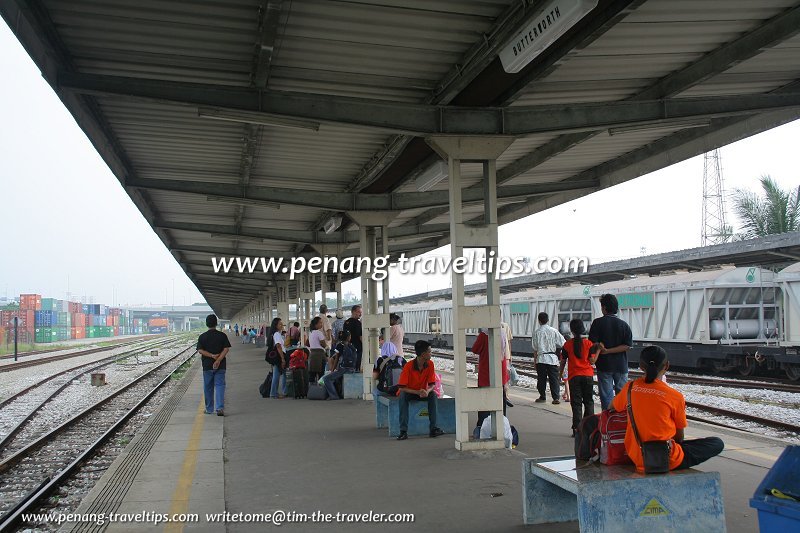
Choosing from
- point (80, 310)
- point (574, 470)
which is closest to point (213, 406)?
point (574, 470)

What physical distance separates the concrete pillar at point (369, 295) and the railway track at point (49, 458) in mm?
4867

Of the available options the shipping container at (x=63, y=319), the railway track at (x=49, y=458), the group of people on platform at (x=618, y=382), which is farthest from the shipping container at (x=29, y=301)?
the group of people on platform at (x=618, y=382)

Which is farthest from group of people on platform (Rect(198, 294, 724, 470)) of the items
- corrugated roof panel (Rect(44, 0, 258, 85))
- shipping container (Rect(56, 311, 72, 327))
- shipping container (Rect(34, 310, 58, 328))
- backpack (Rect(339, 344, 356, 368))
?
shipping container (Rect(56, 311, 72, 327))

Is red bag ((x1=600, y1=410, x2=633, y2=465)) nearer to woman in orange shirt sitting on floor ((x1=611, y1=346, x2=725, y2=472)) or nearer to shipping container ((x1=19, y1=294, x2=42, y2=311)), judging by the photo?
woman in orange shirt sitting on floor ((x1=611, y1=346, x2=725, y2=472))

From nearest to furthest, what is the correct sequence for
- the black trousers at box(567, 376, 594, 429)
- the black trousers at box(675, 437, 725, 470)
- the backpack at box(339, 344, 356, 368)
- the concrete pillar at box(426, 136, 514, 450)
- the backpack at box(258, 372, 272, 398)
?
the black trousers at box(675, 437, 725, 470), the concrete pillar at box(426, 136, 514, 450), the black trousers at box(567, 376, 594, 429), the backpack at box(339, 344, 356, 368), the backpack at box(258, 372, 272, 398)

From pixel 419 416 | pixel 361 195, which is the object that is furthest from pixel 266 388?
pixel 419 416

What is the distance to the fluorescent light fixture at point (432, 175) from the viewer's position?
11220 mm

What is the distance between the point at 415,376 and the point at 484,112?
3.50 metres

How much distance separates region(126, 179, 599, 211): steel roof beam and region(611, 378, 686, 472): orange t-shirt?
9304 mm

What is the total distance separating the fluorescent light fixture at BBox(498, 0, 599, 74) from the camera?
229 inches

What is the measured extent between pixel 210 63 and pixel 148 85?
71cm

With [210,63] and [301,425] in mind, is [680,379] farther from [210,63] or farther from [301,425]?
[210,63]

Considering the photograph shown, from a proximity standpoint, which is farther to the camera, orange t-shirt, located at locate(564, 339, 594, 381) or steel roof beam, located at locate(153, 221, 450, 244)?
steel roof beam, located at locate(153, 221, 450, 244)

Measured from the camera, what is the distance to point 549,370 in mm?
13164
